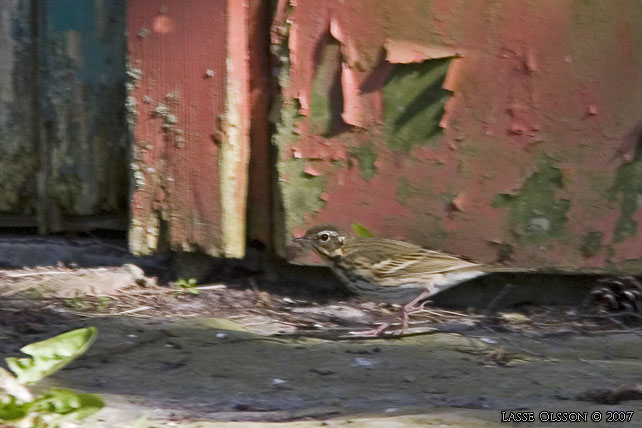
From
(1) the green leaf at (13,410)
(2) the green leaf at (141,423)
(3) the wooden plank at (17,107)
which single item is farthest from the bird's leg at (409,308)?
(1) the green leaf at (13,410)

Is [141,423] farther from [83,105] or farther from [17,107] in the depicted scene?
[17,107]

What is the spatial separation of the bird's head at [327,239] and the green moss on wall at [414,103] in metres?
0.46

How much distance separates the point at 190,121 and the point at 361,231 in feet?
3.08

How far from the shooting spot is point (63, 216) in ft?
17.7

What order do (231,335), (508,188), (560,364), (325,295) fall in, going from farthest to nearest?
(325,295), (508,188), (231,335), (560,364)

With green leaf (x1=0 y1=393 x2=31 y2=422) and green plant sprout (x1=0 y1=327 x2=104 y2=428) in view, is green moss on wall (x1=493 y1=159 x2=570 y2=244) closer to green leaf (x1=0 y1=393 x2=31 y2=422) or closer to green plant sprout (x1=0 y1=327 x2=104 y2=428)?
green plant sprout (x1=0 y1=327 x2=104 y2=428)

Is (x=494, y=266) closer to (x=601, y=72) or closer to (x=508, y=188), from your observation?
(x=508, y=188)

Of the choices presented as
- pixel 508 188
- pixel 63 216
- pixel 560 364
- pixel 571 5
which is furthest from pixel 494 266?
pixel 63 216

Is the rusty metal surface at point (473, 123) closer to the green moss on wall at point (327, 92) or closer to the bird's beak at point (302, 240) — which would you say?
the green moss on wall at point (327, 92)

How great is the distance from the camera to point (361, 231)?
16.0 ft

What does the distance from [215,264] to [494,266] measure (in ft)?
4.69

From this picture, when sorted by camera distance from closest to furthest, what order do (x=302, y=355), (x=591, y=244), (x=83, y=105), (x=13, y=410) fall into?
(x=13, y=410) < (x=302, y=355) < (x=591, y=244) < (x=83, y=105)

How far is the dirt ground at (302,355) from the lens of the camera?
10.2 feet

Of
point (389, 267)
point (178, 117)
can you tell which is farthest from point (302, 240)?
point (178, 117)
